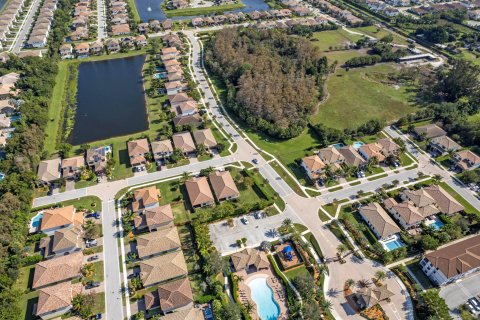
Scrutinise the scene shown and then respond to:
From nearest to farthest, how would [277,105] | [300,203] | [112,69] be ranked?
[300,203]
[277,105]
[112,69]

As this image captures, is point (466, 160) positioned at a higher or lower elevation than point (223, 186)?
higher

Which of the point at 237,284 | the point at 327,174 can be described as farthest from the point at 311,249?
the point at 327,174

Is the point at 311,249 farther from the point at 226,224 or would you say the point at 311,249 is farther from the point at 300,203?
the point at 226,224

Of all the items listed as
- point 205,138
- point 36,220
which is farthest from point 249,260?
point 36,220

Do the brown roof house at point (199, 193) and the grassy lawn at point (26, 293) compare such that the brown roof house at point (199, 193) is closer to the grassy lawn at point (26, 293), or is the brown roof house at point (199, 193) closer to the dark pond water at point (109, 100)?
the dark pond water at point (109, 100)

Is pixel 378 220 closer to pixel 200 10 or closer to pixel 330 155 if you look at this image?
pixel 330 155

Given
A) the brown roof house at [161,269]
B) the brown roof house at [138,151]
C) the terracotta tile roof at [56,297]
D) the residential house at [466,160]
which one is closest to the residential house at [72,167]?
the brown roof house at [138,151]
